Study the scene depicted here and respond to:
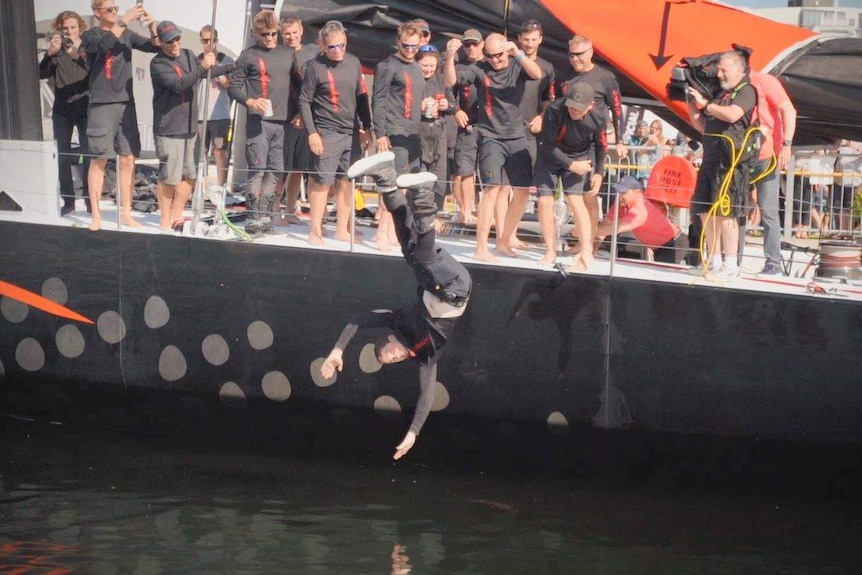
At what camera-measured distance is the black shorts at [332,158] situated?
9.74 metres

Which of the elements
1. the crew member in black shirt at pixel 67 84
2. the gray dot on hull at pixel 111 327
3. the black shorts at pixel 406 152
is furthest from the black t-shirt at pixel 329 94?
the gray dot on hull at pixel 111 327

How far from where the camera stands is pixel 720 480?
9234 mm

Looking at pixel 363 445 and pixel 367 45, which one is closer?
pixel 363 445

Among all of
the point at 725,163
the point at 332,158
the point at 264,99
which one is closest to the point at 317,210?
the point at 332,158

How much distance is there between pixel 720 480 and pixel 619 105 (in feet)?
9.76

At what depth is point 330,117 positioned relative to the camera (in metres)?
9.95

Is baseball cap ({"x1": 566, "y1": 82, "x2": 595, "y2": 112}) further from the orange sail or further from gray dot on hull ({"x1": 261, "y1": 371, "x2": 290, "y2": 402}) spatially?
gray dot on hull ({"x1": 261, "y1": 371, "x2": 290, "y2": 402})

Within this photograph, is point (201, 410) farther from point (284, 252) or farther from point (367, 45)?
point (367, 45)

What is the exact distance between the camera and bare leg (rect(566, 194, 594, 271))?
914 cm

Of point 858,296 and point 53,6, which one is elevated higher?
point 53,6

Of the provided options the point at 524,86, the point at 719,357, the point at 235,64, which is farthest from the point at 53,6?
the point at 719,357

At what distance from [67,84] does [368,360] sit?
375cm

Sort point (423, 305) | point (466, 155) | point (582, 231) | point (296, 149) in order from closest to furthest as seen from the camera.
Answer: point (423, 305) → point (582, 231) → point (296, 149) → point (466, 155)

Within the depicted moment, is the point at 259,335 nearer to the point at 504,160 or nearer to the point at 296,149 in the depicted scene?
the point at 296,149
